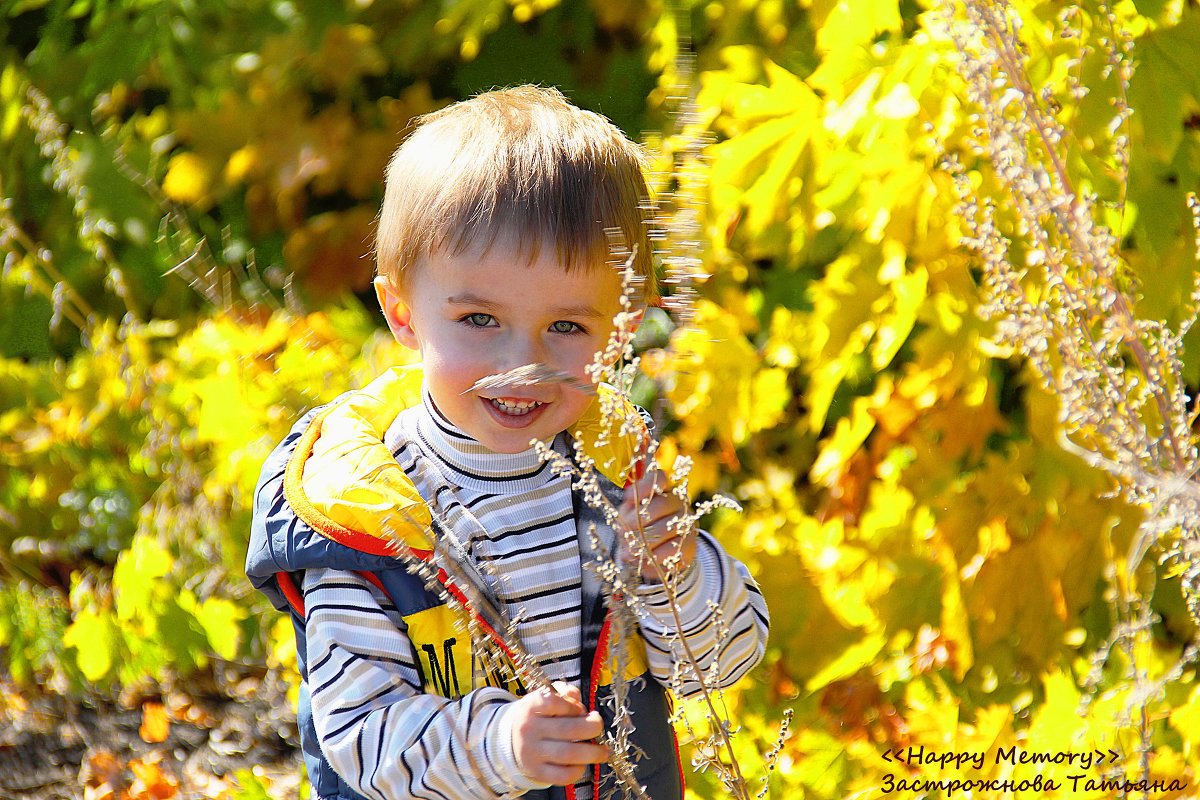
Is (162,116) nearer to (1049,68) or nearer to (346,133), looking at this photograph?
(346,133)

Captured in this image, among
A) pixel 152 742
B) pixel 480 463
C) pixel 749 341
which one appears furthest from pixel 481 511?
pixel 152 742

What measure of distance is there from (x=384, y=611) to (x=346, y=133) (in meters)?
2.05

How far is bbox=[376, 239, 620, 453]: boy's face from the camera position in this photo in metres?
1.16

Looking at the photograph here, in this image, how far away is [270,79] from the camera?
2885mm

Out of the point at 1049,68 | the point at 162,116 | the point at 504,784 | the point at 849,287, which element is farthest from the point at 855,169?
the point at 162,116

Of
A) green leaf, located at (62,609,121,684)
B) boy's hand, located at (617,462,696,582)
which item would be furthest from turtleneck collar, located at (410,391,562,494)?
green leaf, located at (62,609,121,684)

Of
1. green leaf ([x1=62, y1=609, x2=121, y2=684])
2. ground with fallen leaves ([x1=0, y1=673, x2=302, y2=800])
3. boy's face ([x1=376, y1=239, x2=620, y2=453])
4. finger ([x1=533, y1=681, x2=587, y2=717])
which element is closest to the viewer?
finger ([x1=533, y1=681, x2=587, y2=717])

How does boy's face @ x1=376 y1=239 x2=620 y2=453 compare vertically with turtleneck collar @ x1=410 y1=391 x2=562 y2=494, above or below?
above

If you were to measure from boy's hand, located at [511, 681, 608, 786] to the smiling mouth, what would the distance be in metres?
0.28

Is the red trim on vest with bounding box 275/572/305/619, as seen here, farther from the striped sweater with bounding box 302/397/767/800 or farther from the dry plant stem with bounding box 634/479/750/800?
the dry plant stem with bounding box 634/479/750/800

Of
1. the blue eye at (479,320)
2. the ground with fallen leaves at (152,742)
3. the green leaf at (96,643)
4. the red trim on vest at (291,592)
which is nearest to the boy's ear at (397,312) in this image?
the blue eye at (479,320)

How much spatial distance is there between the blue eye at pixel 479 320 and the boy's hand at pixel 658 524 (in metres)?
0.21

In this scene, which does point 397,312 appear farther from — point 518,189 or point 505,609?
point 505,609

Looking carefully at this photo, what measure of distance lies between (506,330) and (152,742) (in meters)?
1.86
